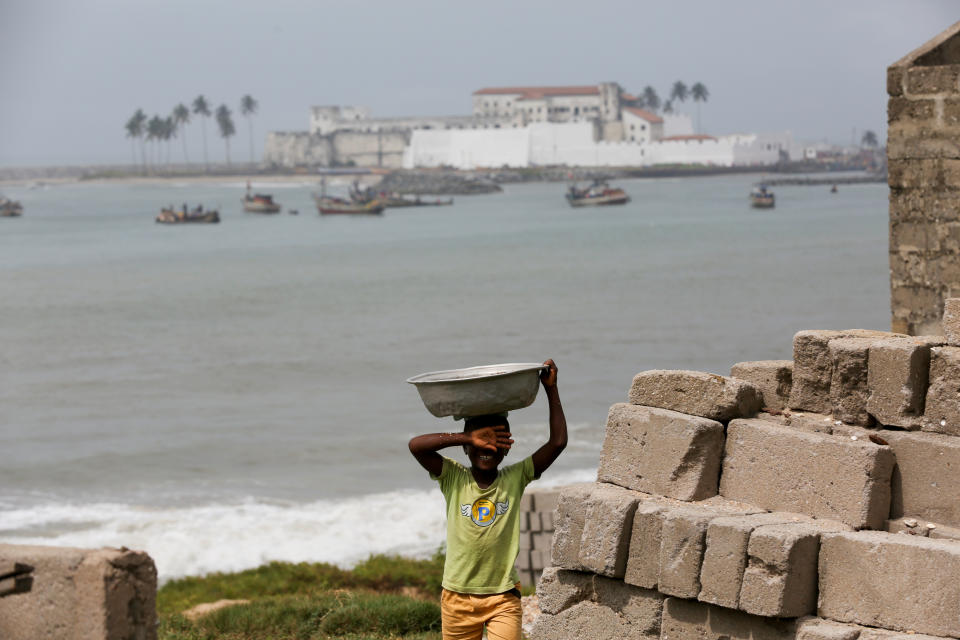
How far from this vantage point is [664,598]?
217 inches

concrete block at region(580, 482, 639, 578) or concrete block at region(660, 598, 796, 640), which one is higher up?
concrete block at region(580, 482, 639, 578)

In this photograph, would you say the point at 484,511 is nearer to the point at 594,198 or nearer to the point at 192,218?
the point at 192,218

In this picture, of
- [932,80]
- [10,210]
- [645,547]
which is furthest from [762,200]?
[645,547]

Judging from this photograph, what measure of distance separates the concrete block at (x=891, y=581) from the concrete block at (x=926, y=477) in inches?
15.4

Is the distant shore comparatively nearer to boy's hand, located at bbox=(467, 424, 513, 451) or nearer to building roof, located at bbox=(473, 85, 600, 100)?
building roof, located at bbox=(473, 85, 600, 100)

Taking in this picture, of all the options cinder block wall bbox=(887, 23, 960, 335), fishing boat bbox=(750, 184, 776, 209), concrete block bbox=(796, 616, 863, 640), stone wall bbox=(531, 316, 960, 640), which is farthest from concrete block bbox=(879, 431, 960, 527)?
fishing boat bbox=(750, 184, 776, 209)

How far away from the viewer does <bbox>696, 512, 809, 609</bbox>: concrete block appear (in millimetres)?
5074

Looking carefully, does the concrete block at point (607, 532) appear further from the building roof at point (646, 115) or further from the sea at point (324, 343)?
the building roof at point (646, 115)

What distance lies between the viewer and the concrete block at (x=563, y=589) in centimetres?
579

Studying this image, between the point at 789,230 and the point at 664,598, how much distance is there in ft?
258

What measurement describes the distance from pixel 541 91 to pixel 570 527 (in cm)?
14594

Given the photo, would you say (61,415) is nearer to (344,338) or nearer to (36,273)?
(344,338)

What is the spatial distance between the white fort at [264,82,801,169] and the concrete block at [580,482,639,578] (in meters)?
136

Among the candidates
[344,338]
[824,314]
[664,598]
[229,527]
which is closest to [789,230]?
[824,314]
